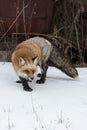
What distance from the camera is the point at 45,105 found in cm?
595

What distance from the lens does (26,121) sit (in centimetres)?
534

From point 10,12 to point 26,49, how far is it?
8.33 feet

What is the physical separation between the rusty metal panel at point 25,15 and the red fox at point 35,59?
1.97 metres

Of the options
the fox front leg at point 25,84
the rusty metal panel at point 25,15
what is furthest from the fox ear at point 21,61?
the rusty metal panel at point 25,15

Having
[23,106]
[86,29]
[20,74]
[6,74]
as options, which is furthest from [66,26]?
[23,106]

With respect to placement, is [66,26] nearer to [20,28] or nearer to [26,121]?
[20,28]

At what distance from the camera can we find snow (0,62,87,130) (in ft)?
17.3

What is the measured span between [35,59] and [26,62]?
15 cm

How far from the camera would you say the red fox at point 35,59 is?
21.1 ft

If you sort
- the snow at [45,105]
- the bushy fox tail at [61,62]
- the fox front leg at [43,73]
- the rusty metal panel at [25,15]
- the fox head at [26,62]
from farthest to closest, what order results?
the rusty metal panel at [25,15] < the bushy fox tail at [61,62] < the fox front leg at [43,73] < the fox head at [26,62] < the snow at [45,105]

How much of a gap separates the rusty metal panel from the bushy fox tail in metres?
1.97

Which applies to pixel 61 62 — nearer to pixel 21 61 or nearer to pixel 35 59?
pixel 35 59

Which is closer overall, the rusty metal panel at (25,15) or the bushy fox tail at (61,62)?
the bushy fox tail at (61,62)

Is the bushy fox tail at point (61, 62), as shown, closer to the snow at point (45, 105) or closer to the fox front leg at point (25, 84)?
the snow at point (45, 105)
